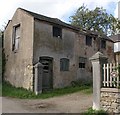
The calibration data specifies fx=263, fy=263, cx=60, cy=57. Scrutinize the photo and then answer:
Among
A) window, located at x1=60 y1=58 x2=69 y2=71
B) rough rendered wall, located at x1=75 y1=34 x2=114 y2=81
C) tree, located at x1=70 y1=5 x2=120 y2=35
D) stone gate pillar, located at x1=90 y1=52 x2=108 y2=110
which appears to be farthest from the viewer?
→ tree, located at x1=70 y1=5 x2=120 y2=35

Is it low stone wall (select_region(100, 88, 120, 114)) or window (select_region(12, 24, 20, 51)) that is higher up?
window (select_region(12, 24, 20, 51))

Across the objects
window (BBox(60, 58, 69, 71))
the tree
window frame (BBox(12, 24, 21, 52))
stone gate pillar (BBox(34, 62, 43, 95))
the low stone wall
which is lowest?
the low stone wall

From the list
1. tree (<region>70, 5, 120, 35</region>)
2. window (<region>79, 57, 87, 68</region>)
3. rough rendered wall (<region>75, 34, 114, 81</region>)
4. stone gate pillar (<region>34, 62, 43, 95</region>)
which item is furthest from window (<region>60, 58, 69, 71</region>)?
tree (<region>70, 5, 120, 35</region>)

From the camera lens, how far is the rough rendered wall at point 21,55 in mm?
20163

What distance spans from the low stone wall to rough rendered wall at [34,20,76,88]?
32.0 ft

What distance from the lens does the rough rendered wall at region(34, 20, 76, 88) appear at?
67.4 ft

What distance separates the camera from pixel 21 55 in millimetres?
21312

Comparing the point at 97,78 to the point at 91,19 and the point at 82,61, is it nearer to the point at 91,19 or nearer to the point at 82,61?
the point at 82,61

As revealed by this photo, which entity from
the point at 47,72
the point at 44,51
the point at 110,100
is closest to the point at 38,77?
the point at 47,72

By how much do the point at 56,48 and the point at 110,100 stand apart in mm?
11685

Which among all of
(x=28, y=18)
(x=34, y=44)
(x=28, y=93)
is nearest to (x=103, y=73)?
(x=28, y=93)

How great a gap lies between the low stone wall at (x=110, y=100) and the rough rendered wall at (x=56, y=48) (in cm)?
975

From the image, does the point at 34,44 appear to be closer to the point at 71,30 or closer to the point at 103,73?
the point at 71,30

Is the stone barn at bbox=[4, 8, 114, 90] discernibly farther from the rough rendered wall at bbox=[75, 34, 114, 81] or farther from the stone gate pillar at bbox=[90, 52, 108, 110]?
the stone gate pillar at bbox=[90, 52, 108, 110]
